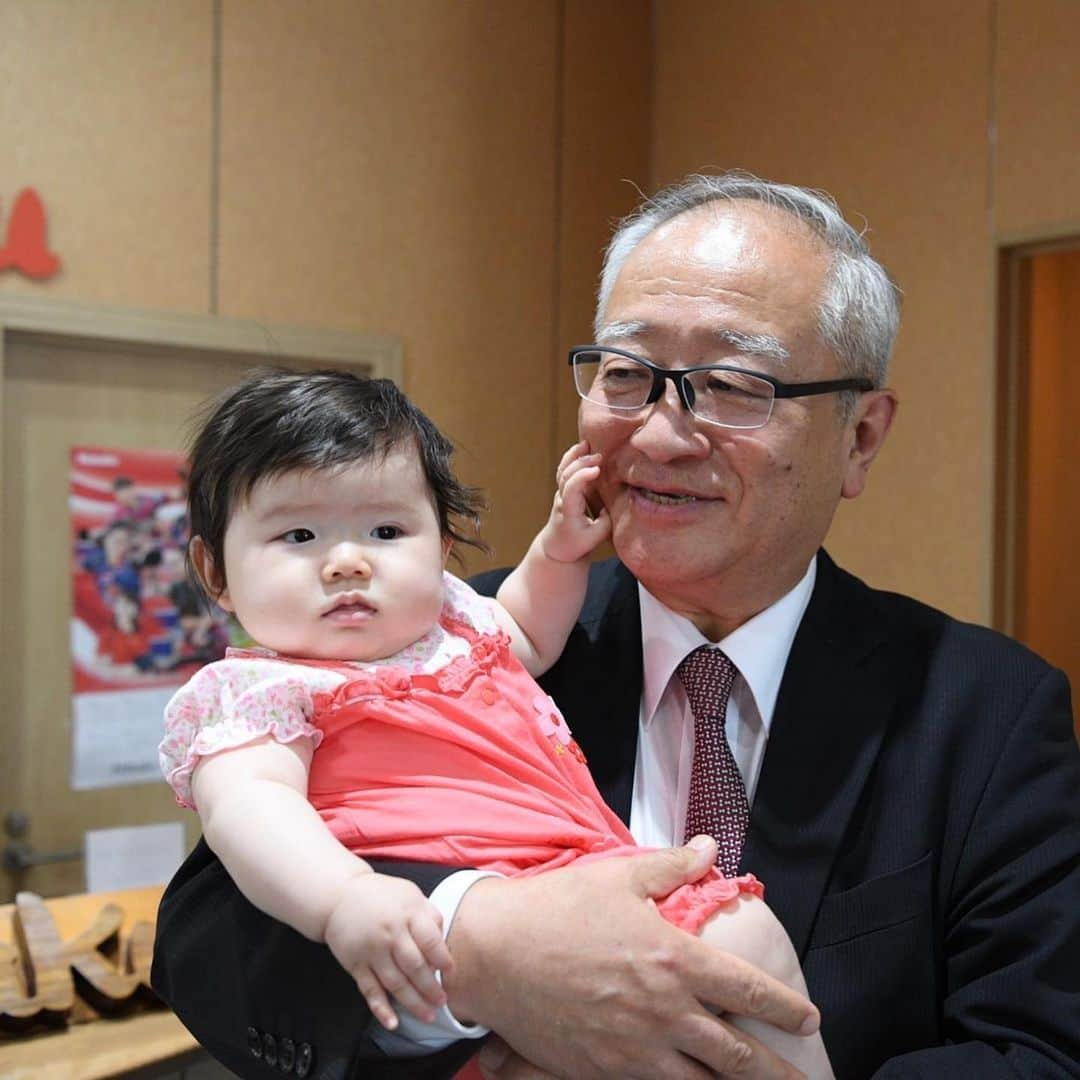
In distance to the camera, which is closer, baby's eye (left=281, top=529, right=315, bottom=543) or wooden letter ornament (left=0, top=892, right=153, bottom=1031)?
baby's eye (left=281, top=529, right=315, bottom=543)

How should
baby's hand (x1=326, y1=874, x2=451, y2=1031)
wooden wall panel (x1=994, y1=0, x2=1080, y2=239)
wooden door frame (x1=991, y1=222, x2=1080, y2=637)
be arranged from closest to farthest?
baby's hand (x1=326, y1=874, x2=451, y2=1031), wooden wall panel (x1=994, y1=0, x2=1080, y2=239), wooden door frame (x1=991, y1=222, x2=1080, y2=637)

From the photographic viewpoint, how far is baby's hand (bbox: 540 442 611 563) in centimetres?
163

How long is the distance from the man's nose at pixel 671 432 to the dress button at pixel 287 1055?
0.81 m

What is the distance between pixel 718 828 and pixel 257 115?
118 inches

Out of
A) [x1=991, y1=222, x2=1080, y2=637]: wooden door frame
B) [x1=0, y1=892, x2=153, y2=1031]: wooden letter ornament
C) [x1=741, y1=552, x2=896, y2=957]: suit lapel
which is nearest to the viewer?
[x1=741, y1=552, x2=896, y2=957]: suit lapel

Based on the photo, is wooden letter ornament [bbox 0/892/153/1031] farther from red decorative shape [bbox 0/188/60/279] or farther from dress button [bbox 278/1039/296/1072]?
red decorative shape [bbox 0/188/60/279]

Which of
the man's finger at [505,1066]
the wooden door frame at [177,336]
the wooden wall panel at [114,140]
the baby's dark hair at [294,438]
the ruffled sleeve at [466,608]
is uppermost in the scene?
the wooden wall panel at [114,140]

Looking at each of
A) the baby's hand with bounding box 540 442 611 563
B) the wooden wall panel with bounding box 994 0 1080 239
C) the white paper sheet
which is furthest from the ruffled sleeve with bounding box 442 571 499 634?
the wooden wall panel with bounding box 994 0 1080 239

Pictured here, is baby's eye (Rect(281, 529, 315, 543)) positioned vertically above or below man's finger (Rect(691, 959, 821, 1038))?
above

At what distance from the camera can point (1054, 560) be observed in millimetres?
3957

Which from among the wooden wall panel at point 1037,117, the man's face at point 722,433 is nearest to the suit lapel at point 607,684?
the man's face at point 722,433

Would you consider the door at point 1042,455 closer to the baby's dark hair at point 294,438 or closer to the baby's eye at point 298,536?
the baby's dark hair at point 294,438

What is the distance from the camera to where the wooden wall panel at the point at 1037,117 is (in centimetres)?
377

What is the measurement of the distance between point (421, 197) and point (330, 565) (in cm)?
312
